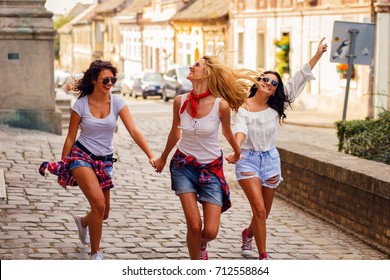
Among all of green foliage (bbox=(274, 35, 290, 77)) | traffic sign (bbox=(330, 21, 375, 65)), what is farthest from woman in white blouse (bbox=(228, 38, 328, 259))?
green foliage (bbox=(274, 35, 290, 77))

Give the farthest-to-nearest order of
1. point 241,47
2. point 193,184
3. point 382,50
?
1. point 241,47
2. point 382,50
3. point 193,184

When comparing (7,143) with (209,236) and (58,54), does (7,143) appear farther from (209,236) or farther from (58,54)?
(58,54)

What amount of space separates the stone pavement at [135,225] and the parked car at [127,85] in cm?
3975

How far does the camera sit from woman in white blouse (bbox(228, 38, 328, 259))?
8047 millimetres

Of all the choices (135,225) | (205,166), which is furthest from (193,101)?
(135,225)

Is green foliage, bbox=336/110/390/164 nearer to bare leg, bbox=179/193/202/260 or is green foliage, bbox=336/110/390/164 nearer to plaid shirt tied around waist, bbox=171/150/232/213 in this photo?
plaid shirt tied around waist, bbox=171/150/232/213

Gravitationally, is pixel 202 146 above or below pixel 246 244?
above

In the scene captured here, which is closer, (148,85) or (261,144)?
(261,144)

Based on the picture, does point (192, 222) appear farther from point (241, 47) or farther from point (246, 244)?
point (241, 47)

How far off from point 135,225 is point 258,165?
1958 mm

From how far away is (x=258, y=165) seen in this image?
26.8 feet

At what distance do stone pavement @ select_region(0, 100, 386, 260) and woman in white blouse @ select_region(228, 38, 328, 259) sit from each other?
61 centimetres

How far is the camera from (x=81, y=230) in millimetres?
8391
